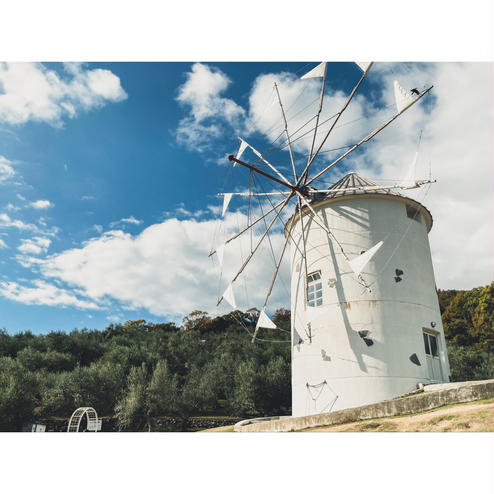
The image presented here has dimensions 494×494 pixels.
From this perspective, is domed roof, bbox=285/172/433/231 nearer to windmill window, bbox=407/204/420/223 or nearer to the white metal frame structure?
windmill window, bbox=407/204/420/223

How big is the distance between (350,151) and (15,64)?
840 cm

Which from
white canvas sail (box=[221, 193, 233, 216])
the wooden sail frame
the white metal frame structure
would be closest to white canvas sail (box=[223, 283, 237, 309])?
the wooden sail frame

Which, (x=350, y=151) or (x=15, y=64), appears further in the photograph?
(x=350, y=151)

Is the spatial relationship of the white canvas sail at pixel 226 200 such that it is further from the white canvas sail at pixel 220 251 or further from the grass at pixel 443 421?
the grass at pixel 443 421

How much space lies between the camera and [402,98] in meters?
8.93

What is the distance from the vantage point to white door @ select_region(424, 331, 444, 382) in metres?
10.1

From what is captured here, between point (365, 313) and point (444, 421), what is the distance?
14.6 ft

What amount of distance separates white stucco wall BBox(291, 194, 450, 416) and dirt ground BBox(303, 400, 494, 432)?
2.91 meters

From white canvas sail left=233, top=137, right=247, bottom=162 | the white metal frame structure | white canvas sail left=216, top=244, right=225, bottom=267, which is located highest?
white canvas sail left=233, top=137, right=247, bottom=162

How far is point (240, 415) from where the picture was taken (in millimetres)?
20594
